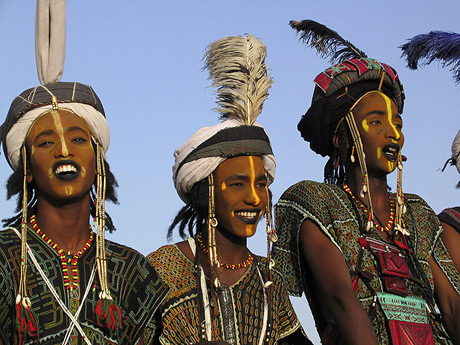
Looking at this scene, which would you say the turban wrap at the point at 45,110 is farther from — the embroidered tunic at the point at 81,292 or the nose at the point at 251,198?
the nose at the point at 251,198

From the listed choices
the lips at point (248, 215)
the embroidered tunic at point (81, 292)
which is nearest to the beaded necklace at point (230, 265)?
the lips at point (248, 215)

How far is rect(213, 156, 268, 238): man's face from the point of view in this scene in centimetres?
639

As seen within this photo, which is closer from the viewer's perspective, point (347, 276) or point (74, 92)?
point (74, 92)

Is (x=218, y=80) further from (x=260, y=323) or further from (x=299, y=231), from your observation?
(x=260, y=323)

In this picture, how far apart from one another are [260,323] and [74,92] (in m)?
2.06

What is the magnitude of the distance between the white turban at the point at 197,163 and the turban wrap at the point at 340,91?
68cm

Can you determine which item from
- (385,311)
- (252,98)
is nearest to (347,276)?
(385,311)

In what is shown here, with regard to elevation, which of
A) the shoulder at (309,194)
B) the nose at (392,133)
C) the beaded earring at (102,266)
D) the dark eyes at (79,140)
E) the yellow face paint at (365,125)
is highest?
the yellow face paint at (365,125)

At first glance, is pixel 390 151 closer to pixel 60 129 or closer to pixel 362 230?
pixel 362 230

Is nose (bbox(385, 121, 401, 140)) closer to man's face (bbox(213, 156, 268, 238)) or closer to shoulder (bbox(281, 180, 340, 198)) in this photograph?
shoulder (bbox(281, 180, 340, 198))

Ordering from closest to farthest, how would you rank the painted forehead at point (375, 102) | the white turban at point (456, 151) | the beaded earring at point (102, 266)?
1. the beaded earring at point (102, 266)
2. the painted forehead at point (375, 102)
3. the white turban at point (456, 151)

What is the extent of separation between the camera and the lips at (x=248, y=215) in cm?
641

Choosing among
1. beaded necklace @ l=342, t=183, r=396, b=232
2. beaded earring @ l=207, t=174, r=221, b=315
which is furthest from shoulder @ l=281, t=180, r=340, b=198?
beaded earring @ l=207, t=174, r=221, b=315

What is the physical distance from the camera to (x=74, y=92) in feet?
19.7
